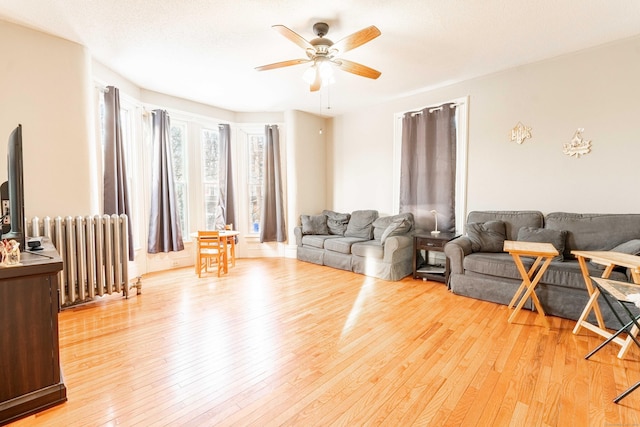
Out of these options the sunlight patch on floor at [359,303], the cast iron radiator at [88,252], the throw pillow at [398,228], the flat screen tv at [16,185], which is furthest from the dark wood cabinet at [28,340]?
the throw pillow at [398,228]

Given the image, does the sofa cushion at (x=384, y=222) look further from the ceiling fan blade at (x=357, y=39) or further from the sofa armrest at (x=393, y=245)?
the ceiling fan blade at (x=357, y=39)

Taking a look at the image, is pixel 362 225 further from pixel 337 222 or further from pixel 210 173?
pixel 210 173

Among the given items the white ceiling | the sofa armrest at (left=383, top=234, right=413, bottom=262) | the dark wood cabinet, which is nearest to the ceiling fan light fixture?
the white ceiling

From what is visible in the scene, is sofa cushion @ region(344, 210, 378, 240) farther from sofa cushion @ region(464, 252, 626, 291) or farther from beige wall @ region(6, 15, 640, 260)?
sofa cushion @ region(464, 252, 626, 291)

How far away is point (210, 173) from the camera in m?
5.43

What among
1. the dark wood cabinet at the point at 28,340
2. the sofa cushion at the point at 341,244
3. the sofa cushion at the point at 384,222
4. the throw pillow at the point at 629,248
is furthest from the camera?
the sofa cushion at the point at 341,244

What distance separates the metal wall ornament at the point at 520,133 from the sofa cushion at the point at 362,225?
7.71 feet

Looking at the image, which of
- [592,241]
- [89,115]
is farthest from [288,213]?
[592,241]

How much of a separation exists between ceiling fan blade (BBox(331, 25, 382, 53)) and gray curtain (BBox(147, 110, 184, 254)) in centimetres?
324

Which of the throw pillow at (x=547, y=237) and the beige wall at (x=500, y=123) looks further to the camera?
the throw pillow at (x=547, y=237)

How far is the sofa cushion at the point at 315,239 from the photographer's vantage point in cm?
A: 517

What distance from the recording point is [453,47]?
323 centimetres

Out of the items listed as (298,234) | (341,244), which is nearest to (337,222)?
(298,234)

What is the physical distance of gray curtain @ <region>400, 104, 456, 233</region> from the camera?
4430 millimetres
